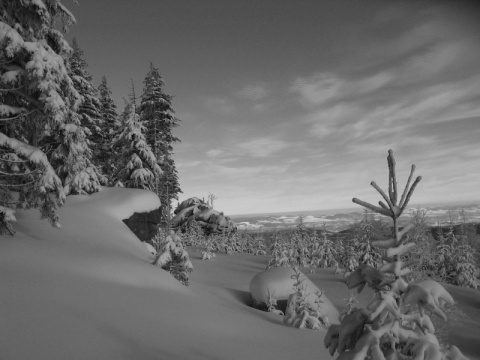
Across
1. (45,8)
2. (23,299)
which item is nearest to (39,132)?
(45,8)

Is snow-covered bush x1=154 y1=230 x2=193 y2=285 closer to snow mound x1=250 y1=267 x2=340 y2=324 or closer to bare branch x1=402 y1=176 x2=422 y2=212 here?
snow mound x1=250 y1=267 x2=340 y2=324

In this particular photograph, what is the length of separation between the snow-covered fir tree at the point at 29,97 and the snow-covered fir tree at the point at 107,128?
892 inches

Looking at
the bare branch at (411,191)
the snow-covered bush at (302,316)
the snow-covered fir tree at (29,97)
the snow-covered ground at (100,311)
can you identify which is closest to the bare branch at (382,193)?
the bare branch at (411,191)

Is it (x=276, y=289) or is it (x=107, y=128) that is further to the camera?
(x=107, y=128)

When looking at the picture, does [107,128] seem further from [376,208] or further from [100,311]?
[376,208]

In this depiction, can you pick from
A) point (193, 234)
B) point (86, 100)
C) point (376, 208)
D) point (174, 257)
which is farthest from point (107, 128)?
point (376, 208)

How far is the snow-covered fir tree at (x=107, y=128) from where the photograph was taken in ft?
107

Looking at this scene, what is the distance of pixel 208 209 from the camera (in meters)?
44.8

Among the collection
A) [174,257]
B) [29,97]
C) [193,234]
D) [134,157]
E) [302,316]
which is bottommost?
[302,316]

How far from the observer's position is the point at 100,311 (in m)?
6.58

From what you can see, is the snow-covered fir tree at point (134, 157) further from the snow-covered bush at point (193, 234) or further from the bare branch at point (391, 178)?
the bare branch at point (391, 178)

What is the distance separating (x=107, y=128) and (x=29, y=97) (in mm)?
26531

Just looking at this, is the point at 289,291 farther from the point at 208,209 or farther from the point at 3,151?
the point at 208,209

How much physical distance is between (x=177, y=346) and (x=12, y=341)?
9.14 feet
